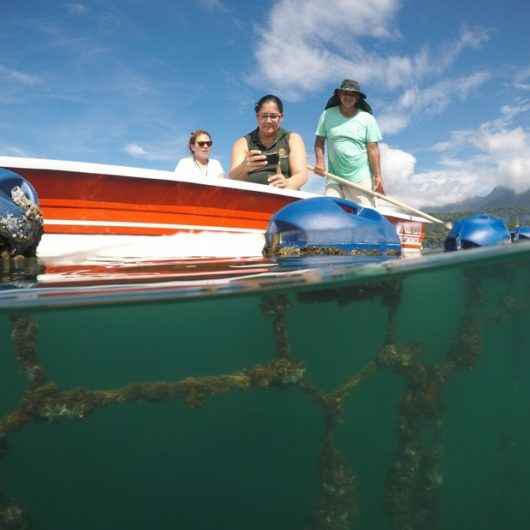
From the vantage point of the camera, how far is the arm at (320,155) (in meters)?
7.73

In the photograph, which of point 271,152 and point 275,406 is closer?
point 275,406

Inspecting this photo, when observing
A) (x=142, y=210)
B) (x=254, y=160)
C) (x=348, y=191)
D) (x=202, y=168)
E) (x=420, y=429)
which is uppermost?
Result: (x=202, y=168)

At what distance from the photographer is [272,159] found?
7.11m

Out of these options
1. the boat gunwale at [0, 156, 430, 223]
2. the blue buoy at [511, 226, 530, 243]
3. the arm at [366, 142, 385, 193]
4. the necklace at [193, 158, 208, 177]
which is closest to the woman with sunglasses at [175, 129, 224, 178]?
the necklace at [193, 158, 208, 177]

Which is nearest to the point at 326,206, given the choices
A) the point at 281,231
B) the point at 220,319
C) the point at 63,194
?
the point at 281,231

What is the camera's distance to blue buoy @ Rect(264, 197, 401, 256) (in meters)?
4.69

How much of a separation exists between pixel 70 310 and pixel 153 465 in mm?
1474

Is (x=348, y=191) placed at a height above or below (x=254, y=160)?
below

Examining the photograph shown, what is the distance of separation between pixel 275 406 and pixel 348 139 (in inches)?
174

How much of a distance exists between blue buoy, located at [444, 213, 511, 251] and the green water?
7.20 feet

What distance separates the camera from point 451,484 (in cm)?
397

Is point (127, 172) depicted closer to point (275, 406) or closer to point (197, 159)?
point (197, 159)

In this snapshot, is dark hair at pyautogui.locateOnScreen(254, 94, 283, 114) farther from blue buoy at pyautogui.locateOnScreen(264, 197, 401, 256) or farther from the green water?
the green water

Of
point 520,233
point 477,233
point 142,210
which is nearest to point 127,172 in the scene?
point 142,210
